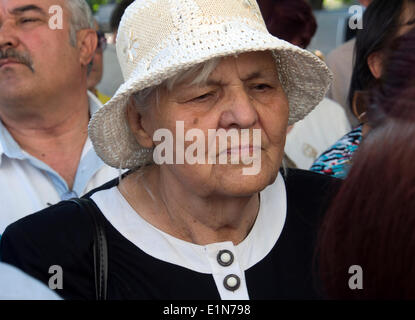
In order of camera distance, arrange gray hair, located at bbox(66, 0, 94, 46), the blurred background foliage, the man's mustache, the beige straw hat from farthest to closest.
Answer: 1. the blurred background foliage
2. gray hair, located at bbox(66, 0, 94, 46)
3. the man's mustache
4. the beige straw hat

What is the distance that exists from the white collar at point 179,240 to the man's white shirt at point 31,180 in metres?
0.64

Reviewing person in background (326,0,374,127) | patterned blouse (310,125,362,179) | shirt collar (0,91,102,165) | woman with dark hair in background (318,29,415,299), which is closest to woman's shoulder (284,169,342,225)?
patterned blouse (310,125,362,179)

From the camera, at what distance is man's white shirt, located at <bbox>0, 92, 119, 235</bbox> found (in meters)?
2.34

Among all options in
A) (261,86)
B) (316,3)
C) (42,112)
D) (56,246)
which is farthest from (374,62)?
(316,3)

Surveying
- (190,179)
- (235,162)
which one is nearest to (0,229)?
(190,179)

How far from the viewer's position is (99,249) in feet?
5.47

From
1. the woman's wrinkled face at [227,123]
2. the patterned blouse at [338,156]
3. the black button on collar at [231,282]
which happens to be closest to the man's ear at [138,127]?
the woman's wrinkled face at [227,123]

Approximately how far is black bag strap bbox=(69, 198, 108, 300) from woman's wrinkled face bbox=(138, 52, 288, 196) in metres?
0.27

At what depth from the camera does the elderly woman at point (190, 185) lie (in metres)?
1.62

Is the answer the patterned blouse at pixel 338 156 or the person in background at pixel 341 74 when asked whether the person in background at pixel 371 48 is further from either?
the person in background at pixel 341 74

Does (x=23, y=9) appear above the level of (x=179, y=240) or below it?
above

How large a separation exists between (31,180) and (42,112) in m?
0.34

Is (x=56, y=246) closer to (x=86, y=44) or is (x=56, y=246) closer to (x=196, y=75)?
(x=196, y=75)

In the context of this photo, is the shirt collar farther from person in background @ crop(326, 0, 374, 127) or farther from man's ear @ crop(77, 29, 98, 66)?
person in background @ crop(326, 0, 374, 127)
